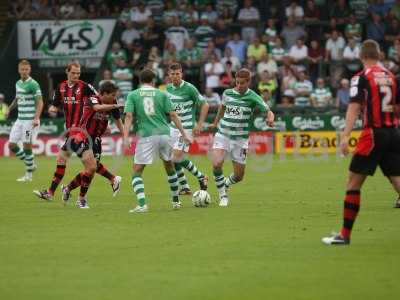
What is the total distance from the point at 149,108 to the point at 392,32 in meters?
19.2

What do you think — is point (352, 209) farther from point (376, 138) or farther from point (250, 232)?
point (250, 232)

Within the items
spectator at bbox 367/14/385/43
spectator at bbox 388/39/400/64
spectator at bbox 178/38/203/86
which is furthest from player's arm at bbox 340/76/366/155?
spectator at bbox 367/14/385/43

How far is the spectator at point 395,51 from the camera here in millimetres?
30897

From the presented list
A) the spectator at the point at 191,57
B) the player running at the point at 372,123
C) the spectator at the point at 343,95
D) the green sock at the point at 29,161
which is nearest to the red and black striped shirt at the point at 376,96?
the player running at the point at 372,123

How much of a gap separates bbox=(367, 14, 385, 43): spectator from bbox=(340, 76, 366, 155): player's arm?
22064 millimetres

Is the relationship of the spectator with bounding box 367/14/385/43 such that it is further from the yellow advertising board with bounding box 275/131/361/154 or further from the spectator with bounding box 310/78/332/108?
the yellow advertising board with bounding box 275/131/361/154

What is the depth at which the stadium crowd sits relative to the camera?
30984mm

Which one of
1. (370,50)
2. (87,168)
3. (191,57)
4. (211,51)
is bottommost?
(87,168)

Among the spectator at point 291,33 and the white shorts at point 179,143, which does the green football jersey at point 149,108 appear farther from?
the spectator at point 291,33

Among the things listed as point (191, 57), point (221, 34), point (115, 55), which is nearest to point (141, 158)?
point (191, 57)

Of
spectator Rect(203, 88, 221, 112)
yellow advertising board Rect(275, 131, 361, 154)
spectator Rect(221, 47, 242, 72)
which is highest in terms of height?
spectator Rect(221, 47, 242, 72)

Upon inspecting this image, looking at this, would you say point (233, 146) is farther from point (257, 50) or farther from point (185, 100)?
point (257, 50)

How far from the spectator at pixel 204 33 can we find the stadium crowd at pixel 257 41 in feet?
0.11

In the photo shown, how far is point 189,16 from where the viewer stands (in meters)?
33.1
